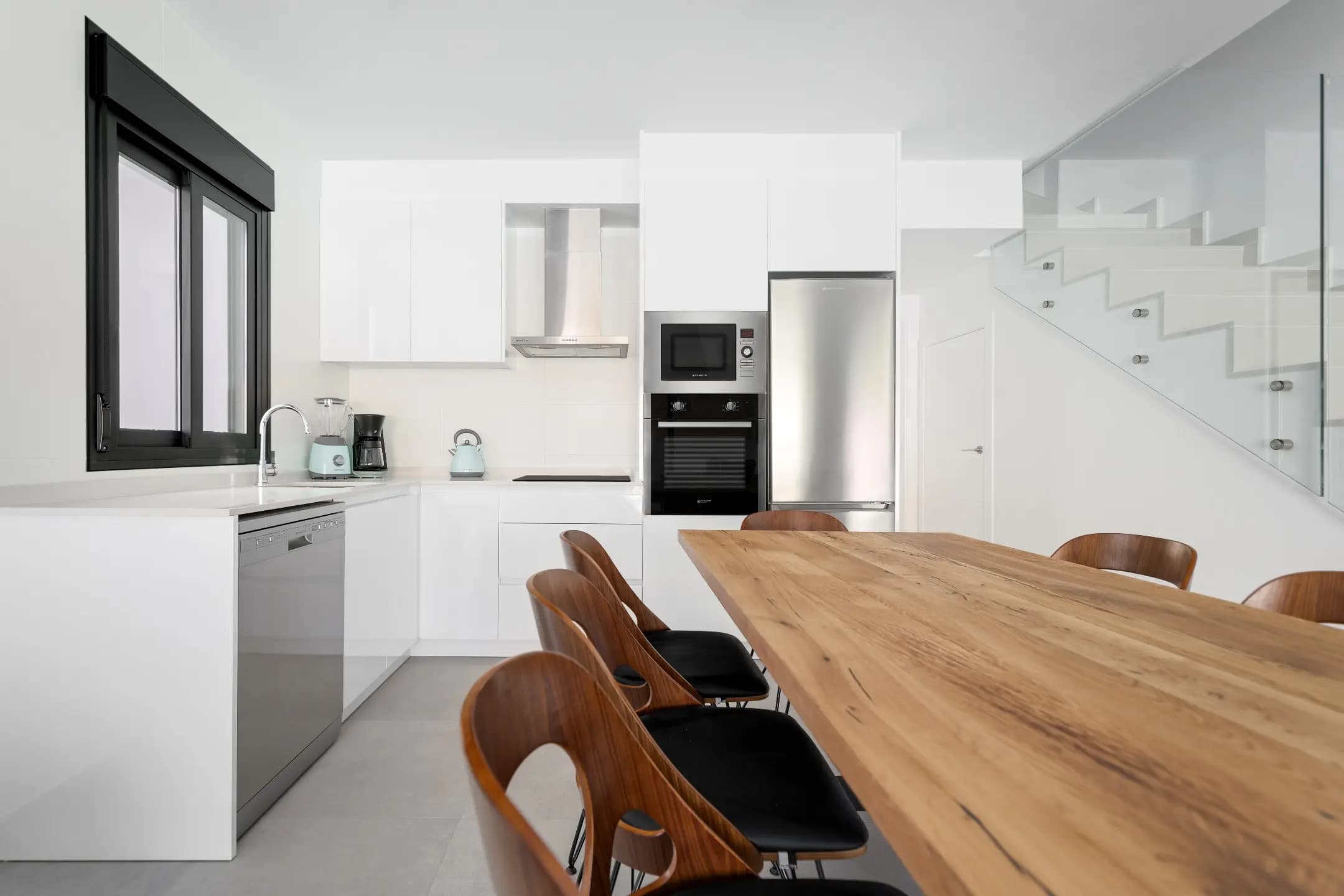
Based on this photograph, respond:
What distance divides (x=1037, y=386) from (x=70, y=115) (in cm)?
494

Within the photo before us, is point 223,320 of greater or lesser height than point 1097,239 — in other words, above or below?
below

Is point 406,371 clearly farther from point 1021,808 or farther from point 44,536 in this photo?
point 1021,808

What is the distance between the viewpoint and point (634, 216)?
3.64m

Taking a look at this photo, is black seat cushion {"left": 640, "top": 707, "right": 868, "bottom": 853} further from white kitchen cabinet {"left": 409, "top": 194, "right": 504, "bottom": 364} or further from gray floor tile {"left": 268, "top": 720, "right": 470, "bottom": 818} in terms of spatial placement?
white kitchen cabinet {"left": 409, "top": 194, "right": 504, "bottom": 364}

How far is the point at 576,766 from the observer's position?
0.60 m

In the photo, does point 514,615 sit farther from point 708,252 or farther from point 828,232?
point 828,232

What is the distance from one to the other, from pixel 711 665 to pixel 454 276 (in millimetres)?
2660

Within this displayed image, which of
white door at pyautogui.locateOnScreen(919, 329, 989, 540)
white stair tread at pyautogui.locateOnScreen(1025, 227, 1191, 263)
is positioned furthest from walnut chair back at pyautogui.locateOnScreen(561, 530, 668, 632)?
white door at pyautogui.locateOnScreen(919, 329, 989, 540)

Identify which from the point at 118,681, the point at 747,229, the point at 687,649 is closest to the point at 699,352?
the point at 747,229

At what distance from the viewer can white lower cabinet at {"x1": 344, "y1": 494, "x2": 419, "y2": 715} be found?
242cm

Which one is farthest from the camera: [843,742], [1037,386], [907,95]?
[1037,386]

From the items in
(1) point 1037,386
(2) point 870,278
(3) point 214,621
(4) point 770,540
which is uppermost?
(2) point 870,278

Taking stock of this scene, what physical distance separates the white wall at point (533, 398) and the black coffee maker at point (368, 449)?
0.76 ft

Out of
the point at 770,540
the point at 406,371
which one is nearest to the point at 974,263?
the point at 770,540
